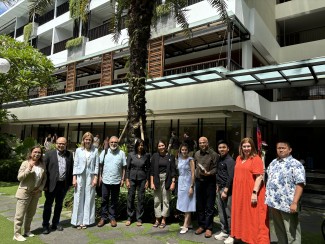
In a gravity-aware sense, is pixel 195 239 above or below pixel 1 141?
below

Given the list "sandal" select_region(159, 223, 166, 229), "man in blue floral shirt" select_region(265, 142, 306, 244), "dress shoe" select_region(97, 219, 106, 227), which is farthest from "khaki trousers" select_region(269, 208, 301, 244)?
"dress shoe" select_region(97, 219, 106, 227)

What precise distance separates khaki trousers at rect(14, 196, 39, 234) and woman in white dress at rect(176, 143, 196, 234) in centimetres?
282

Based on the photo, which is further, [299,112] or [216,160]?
[299,112]

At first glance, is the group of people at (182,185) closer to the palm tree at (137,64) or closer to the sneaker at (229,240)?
the sneaker at (229,240)

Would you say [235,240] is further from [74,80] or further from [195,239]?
[74,80]

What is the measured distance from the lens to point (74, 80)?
20.6 m

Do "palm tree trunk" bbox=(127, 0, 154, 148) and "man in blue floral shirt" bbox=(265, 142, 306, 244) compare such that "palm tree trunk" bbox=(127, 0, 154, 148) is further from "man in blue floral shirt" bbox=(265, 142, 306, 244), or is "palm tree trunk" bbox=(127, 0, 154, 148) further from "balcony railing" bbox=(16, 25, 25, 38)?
"balcony railing" bbox=(16, 25, 25, 38)

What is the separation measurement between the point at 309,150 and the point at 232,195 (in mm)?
16480

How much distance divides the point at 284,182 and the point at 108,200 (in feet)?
12.0

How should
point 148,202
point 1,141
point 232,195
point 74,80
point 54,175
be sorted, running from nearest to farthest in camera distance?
point 232,195 → point 54,175 → point 148,202 → point 1,141 → point 74,80

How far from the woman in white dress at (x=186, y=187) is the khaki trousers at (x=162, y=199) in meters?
0.29

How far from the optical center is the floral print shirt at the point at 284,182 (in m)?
4.48

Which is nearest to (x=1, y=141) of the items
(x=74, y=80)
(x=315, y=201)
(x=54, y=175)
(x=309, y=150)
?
(x=74, y=80)

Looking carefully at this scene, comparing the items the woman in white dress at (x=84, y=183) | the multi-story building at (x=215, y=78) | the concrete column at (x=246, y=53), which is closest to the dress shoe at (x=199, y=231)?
the woman in white dress at (x=84, y=183)
